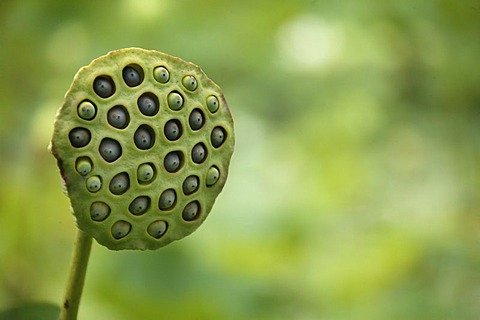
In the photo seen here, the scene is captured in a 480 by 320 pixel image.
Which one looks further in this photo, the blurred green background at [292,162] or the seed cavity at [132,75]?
the blurred green background at [292,162]

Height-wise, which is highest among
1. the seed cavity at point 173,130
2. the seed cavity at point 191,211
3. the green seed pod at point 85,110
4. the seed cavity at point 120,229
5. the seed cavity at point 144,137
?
the seed cavity at point 173,130

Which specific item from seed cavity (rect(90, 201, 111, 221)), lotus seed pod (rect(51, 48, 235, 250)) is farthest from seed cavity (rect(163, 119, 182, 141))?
seed cavity (rect(90, 201, 111, 221))

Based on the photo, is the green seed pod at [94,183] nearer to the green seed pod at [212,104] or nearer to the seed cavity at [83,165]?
the seed cavity at [83,165]

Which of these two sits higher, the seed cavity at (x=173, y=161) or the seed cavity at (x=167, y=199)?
the seed cavity at (x=173, y=161)

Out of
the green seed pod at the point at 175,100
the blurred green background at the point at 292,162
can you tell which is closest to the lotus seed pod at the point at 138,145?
the green seed pod at the point at 175,100

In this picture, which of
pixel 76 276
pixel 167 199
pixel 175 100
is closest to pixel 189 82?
pixel 175 100

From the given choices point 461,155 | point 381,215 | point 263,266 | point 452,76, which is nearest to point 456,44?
point 452,76
